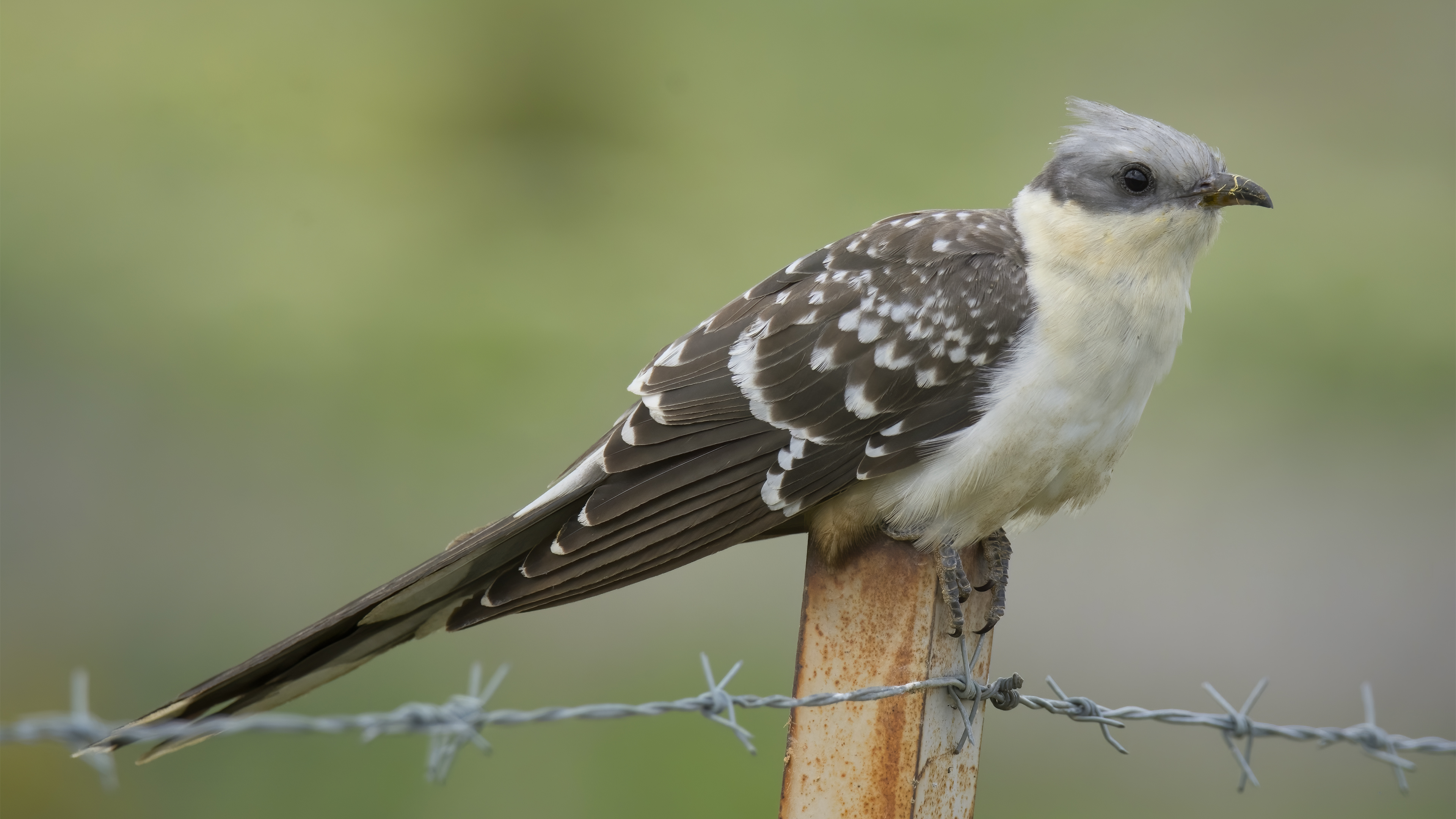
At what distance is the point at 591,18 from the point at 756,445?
10942 millimetres

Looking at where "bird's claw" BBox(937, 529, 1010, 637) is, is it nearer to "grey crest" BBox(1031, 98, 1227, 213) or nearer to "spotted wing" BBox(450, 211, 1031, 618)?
"spotted wing" BBox(450, 211, 1031, 618)

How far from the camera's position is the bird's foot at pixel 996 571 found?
10.1 ft

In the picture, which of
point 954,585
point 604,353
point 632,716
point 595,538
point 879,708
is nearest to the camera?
point 632,716

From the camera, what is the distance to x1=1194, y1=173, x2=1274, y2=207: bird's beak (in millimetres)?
3537

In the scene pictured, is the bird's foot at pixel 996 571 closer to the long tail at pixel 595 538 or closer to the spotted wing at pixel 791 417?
the spotted wing at pixel 791 417

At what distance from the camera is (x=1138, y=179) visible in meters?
3.59

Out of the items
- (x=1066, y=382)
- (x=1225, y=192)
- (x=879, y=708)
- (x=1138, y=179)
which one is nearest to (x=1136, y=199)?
(x=1138, y=179)

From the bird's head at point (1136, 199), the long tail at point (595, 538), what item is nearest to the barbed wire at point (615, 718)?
the long tail at point (595, 538)

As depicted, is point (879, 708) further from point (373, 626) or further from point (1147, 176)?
point (1147, 176)

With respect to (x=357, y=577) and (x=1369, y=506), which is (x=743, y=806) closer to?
(x=357, y=577)

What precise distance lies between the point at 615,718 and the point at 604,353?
8.23 meters

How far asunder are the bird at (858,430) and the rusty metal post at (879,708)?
17 centimetres

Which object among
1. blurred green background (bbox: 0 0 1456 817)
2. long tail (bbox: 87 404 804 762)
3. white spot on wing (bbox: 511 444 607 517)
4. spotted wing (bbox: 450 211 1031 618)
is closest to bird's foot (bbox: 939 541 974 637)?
spotted wing (bbox: 450 211 1031 618)

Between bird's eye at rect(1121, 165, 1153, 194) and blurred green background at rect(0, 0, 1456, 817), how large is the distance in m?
4.64
